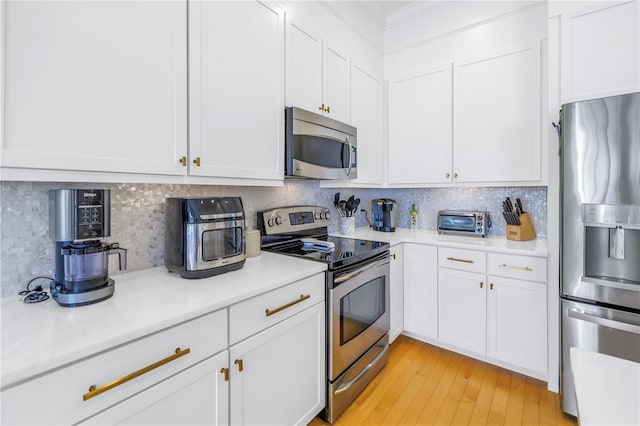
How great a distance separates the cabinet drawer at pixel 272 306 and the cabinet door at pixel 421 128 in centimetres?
162

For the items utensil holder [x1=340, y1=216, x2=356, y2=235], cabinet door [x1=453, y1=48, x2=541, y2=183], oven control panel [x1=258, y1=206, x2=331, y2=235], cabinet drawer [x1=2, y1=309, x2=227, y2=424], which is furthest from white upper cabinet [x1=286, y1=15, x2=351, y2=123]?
cabinet drawer [x1=2, y1=309, x2=227, y2=424]

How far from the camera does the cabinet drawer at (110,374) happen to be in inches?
28.0

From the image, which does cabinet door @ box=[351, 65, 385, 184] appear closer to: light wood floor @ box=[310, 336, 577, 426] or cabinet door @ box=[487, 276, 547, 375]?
cabinet door @ box=[487, 276, 547, 375]

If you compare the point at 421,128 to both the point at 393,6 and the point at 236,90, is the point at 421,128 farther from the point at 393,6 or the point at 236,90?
the point at 236,90

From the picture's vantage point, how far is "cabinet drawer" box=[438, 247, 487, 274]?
2.23 meters

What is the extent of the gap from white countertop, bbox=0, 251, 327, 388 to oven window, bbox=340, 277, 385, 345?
43 cm

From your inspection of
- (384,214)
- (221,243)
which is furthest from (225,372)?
(384,214)

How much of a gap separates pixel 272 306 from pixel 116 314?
1.91 feet

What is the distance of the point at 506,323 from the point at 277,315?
1.72 metres

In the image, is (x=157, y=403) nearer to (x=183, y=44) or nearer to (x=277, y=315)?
(x=277, y=315)

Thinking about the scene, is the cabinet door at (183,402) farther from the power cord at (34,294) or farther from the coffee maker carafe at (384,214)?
the coffee maker carafe at (384,214)

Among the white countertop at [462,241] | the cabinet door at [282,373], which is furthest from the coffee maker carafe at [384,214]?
the cabinet door at [282,373]

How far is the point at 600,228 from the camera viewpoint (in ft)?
5.27

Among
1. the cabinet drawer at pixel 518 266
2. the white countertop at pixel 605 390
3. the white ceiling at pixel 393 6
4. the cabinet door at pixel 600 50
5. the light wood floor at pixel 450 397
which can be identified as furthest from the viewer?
the white ceiling at pixel 393 6
